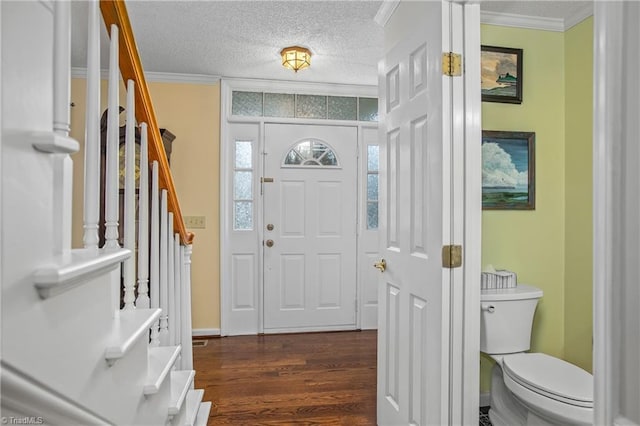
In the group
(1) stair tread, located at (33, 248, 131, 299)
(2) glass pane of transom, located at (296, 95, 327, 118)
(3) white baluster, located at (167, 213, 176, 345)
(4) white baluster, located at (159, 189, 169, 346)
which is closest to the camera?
(1) stair tread, located at (33, 248, 131, 299)

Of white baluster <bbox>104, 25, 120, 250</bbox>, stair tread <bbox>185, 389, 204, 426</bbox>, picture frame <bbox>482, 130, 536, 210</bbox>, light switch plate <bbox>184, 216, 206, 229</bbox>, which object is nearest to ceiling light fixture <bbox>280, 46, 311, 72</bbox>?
picture frame <bbox>482, 130, 536, 210</bbox>

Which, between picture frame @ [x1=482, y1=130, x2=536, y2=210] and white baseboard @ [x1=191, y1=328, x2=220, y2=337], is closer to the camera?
picture frame @ [x1=482, y1=130, x2=536, y2=210]

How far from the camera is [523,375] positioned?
1724 millimetres

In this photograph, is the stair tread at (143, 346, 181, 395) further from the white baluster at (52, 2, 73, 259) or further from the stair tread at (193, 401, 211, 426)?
the stair tread at (193, 401, 211, 426)

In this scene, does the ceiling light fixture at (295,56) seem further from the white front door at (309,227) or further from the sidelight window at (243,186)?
the sidelight window at (243,186)

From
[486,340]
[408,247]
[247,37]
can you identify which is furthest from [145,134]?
[486,340]

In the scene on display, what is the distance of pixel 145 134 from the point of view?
53.4 inches

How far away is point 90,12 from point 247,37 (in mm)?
1922

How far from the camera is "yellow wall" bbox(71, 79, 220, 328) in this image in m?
3.46

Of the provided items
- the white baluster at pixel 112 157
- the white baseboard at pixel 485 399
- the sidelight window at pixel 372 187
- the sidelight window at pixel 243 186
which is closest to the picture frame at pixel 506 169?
the white baseboard at pixel 485 399

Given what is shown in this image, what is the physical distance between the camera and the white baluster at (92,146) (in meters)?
0.88

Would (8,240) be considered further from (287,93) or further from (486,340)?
(287,93)

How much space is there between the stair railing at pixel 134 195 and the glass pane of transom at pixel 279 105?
2048mm

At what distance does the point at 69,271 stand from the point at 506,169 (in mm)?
2215
